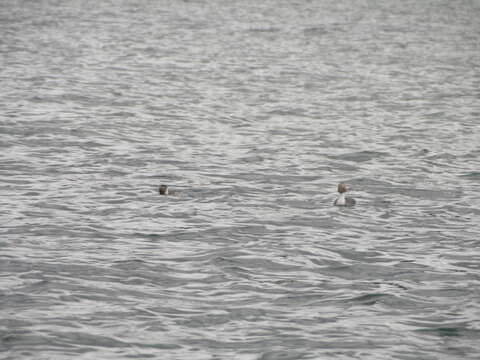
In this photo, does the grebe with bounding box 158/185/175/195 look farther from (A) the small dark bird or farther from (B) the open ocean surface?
(B) the open ocean surface

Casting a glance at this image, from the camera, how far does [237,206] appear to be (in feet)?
65.4

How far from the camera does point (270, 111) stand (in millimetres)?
31344

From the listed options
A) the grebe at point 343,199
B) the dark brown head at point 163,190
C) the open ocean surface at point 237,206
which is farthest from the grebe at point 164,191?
the grebe at point 343,199

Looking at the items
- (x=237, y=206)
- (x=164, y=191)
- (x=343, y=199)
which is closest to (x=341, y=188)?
(x=343, y=199)

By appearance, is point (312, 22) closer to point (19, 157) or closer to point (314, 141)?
point (314, 141)

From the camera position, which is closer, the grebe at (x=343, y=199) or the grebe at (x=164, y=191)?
the grebe at (x=343, y=199)

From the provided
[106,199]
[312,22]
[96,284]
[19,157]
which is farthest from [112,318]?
[312,22]

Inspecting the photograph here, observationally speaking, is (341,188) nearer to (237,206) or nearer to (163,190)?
(237,206)

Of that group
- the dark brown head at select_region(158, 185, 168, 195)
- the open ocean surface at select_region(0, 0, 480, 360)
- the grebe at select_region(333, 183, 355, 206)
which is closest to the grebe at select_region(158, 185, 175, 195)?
the dark brown head at select_region(158, 185, 168, 195)

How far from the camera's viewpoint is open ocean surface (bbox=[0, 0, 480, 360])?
526 inches

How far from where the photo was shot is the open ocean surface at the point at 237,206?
43.9 feet

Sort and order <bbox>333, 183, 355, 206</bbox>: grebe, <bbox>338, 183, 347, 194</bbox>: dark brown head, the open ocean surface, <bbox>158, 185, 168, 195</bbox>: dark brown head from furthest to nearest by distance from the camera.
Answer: <bbox>158, 185, 168, 195</bbox>: dark brown head < <bbox>338, 183, 347, 194</bbox>: dark brown head < <bbox>333, 183, 355, 206</bbox>: grebe < the open ocean surface

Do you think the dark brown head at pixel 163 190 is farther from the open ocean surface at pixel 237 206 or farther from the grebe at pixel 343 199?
the grebe at pixel 343 199

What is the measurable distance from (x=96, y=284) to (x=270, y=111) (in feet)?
56.1
